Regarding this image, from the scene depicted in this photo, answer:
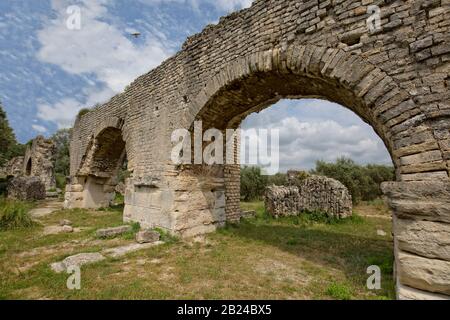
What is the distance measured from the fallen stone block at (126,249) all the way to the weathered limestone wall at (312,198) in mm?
5531

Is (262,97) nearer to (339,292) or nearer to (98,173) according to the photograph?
(339,292)

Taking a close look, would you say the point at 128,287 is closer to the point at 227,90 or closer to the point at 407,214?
the point at 407,214

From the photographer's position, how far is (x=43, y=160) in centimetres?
2020

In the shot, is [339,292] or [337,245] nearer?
[339,292]

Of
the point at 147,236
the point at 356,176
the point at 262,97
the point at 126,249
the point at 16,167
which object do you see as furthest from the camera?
the point at 16,167

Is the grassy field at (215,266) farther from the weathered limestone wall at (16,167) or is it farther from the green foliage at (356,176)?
the weathered limestone wall at (16,167)

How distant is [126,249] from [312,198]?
7071 millimetres

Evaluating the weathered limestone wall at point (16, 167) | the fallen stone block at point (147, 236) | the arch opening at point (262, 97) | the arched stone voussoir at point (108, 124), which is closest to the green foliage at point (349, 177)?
the arch opening at point (262, 97)

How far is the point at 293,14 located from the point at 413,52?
83.9 inches

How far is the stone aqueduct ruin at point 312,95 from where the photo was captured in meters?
2.93

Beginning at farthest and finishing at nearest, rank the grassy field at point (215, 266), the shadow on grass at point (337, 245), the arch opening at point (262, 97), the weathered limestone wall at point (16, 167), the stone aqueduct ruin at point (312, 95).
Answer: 1. the weathered limestone wall at point (16, 167)
2. the arch opening at point (262, 97)
3. the shadow on grass at point (337, 245)
4. the grassy field at point (215, 266)
5. the stone aqueduct ruin at point (312, 95)

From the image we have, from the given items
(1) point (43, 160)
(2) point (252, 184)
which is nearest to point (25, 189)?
(1) point (43, 160)

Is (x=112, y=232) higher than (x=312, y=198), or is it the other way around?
(x=312, y=198)

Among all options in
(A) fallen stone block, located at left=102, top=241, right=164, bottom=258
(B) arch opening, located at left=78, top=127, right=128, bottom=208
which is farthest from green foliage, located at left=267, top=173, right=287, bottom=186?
(A) fallen stone block, located at left=102, top=241, right=164, bottom=258
